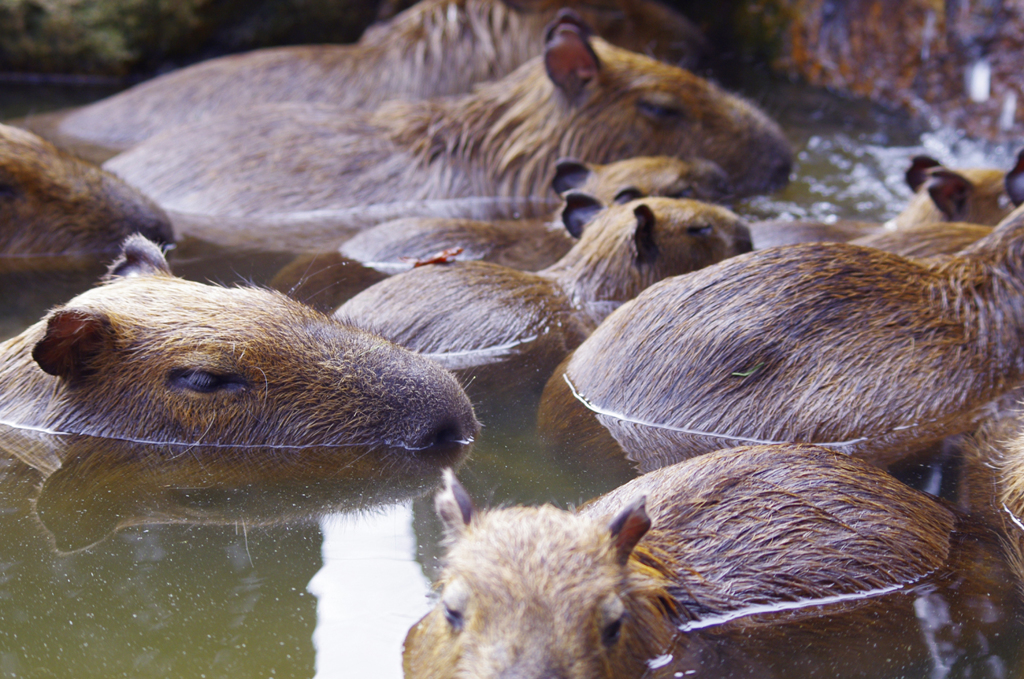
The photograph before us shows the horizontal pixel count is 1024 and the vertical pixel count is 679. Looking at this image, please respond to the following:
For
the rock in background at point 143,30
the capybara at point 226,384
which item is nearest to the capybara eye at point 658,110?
the capybara at point 226,384

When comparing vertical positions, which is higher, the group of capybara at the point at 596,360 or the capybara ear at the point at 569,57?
the capybara ear at the point at 569,57

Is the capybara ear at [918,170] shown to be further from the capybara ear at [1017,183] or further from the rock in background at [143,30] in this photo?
the rock in background at [143,30]

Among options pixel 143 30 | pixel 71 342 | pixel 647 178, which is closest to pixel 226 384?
pixel 71 342

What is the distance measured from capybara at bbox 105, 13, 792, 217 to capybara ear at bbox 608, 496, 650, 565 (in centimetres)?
409

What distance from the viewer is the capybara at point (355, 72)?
6793 mm

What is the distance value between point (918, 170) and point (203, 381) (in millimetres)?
3872

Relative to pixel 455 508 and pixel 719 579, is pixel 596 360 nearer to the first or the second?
pixel 719 579

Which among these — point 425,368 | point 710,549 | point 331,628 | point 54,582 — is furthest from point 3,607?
point 710,549

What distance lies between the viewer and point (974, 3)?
682 centimetres

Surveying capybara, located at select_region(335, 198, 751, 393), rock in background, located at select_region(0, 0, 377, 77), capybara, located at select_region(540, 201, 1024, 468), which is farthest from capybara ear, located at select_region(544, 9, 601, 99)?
rock in background, located at select_region(0, 0, 377, 77)

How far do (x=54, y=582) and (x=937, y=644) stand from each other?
2024mm

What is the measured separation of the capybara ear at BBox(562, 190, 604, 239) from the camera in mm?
4648

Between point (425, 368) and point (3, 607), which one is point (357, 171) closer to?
point (425, 368)

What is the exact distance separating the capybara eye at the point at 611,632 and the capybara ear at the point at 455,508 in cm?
34
